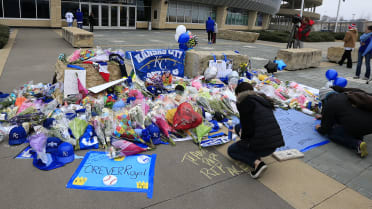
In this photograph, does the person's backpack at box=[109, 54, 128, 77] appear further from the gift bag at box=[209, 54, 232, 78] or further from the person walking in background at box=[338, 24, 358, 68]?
the person walking in background at box=[338, 24, 358, 68]

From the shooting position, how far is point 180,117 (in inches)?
164

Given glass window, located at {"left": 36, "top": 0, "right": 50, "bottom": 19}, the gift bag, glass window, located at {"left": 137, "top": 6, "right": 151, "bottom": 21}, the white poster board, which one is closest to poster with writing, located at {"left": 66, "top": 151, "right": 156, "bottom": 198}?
the white poster board

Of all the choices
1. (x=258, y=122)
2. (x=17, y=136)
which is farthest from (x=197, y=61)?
(x=17, y=136)

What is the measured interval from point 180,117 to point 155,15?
2745cm

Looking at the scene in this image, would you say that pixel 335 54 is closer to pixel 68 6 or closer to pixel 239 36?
pixel 239 36

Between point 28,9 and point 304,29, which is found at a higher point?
point 28,9

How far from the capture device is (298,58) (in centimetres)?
1026

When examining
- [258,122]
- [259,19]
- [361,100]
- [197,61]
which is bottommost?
[258,122]

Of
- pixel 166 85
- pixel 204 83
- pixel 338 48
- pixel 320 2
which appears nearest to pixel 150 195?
pixel 166 85

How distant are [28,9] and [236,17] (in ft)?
92.8

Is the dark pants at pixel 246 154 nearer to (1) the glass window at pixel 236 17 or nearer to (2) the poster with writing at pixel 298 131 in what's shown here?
(2) the poster with writing at pixel 298 131

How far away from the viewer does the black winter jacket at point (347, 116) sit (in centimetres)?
369

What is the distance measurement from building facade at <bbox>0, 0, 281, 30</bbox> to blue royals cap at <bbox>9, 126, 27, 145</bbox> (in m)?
22.5

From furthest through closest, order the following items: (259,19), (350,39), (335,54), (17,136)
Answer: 1. (259,19)
2. (335,54)
3. (350,39)
4. (17,136)
